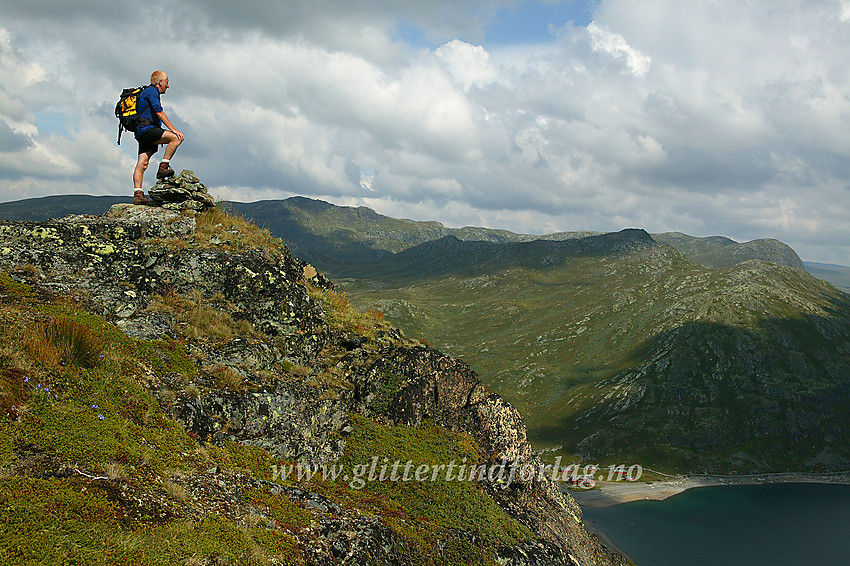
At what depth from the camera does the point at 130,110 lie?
19.6 meters

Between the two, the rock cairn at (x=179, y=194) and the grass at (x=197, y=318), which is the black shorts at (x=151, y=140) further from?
the grass at (x=197, y=318)

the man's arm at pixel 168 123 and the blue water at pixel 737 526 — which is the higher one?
the man's arm at pixel 168 123

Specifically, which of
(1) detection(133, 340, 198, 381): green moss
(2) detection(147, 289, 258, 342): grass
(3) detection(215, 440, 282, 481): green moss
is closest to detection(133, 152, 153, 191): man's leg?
(2) detection(147, 289, 258, 342): grass

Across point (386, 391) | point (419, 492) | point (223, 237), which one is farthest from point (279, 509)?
point (223, 237)

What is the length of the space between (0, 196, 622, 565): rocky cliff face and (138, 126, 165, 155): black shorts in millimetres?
3455

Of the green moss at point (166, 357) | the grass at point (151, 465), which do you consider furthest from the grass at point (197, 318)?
the green moss at point (166, 357)

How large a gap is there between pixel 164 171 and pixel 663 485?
Answer: 21253cm

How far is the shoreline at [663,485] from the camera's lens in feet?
557

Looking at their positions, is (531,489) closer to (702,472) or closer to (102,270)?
(102,270)

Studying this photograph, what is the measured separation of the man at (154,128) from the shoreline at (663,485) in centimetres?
18545

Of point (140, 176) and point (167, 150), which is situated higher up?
point (167, 150)

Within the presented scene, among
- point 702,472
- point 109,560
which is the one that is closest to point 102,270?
point 109,560

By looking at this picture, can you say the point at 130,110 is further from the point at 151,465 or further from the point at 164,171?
the point at 151,465

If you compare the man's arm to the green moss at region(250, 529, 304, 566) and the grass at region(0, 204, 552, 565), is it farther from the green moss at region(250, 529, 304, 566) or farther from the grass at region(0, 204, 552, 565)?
the green moss at region(250, 529, 304, 566)
